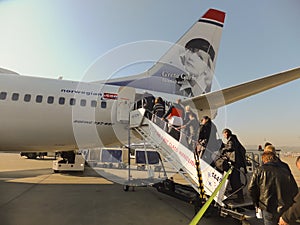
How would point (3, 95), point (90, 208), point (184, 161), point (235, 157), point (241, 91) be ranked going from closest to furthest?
point (235, 157)
point (184, 161)
point (90, 208)
point (241, 91)
point (3, 95)

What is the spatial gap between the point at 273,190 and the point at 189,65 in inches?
352

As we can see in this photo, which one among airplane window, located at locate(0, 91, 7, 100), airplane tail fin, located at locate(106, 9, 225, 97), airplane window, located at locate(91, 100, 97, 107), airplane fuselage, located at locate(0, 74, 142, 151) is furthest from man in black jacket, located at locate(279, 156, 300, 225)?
airplane window, located at locate(0, 91, 7, 100)

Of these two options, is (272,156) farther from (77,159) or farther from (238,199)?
(77,159)

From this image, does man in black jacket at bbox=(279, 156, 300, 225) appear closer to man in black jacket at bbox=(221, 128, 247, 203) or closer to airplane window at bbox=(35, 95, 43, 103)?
man in black jacket at bbox=(221, 128, 247, 203)

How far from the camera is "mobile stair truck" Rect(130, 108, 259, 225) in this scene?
402 centimetres

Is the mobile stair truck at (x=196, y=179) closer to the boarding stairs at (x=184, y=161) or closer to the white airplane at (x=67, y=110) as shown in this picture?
the boarding stairs at (x=184, y=161)

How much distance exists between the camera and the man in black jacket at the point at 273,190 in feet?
9.52

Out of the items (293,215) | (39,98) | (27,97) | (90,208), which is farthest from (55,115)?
(293,215)

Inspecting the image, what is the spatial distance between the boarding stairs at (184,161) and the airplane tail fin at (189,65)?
4587 millimetres

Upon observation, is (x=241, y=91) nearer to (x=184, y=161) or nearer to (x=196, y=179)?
(x=184, y=161)

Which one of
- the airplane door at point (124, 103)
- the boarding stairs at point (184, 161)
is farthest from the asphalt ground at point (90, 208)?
the airplane door at point (124, 103)

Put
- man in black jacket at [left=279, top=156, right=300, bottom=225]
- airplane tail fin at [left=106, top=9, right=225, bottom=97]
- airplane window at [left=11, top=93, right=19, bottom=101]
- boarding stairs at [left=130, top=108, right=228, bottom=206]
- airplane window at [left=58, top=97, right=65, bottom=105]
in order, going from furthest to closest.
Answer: airplane tail fin at [left=106, top=9, right=225, bottom=97] < airplane window at [left=58, top=97, right=65, bottom=105] < airplane window at [left=11, top=93, right=19, bottom=101] < boarding stairs at [left=130, top=108, right=228, bottom=206] < man in black jacket at [left=279, top=156, right=300, bottom=225]

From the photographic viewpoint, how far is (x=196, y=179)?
4609 mm

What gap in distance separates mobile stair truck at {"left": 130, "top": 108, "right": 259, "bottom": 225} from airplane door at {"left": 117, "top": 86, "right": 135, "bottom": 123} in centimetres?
196
